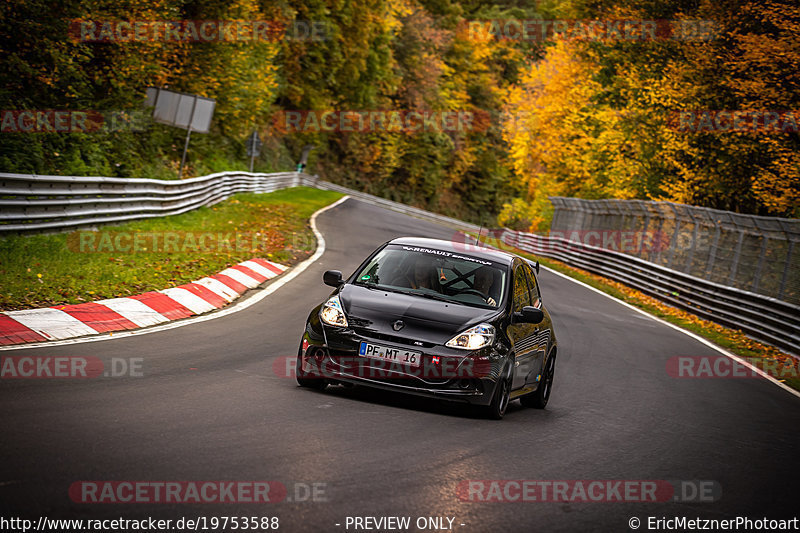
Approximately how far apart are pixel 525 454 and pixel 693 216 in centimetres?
2174

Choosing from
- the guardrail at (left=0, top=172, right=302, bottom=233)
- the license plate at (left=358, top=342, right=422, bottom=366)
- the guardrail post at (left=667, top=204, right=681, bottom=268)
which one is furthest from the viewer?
the guardrail post at (left=667, top=204, right=681, bottom=268)

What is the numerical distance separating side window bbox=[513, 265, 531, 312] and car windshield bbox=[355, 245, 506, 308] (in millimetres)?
176

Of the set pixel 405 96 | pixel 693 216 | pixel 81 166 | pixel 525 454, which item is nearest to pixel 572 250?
pixel 693 216

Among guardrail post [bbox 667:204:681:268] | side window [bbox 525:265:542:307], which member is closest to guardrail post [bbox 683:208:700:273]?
guardrail post [bbox 667:204:681:268]

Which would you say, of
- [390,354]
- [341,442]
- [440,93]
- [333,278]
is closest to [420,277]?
[333,278]

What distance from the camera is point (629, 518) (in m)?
5.74

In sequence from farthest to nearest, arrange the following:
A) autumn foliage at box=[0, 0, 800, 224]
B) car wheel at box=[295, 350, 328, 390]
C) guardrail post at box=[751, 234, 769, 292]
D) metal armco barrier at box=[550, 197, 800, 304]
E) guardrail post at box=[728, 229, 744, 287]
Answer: guardrail post at box=[728, 229, 744, 287] < guardrail post at box=[751, 234, 769, 292] < autumn foliage at box=[0, 0, 800, 224] < metal armco barrier at box=[550, 197, 800, 304] < car wheel at box=[295, 350, 328, 390]

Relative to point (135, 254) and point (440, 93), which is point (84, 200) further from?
point (440, 93)

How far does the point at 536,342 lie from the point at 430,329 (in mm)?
1967

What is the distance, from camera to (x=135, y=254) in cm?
1603

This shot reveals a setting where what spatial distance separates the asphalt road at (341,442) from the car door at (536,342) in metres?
0.40

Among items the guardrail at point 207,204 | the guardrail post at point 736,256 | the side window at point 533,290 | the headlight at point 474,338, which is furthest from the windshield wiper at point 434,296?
the guardrail post at point 736,256

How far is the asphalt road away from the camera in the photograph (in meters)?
5.20

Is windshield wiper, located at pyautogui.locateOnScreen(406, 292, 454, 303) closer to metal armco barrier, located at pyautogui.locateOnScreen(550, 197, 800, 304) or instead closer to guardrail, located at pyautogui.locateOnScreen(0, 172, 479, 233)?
guardrail, located at pyautogui.locateOnScreen(0, 172, 479, 233)
